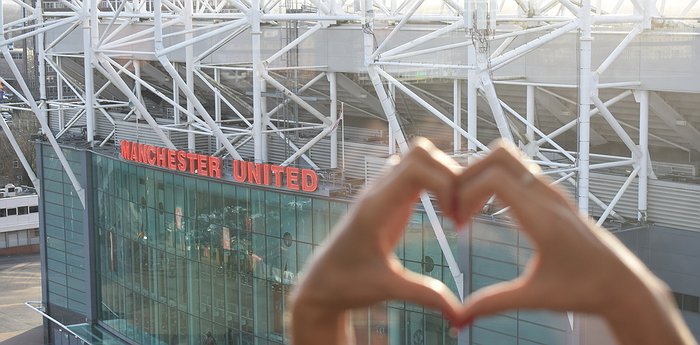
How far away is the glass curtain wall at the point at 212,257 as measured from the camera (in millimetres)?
33156

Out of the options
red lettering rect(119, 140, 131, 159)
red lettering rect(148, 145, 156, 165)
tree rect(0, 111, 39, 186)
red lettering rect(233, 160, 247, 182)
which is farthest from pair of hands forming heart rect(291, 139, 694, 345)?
Result: tree rect(0, 111, 39, 186)

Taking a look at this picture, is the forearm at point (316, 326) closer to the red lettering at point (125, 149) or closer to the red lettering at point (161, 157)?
the red lettering at point (161, 157)

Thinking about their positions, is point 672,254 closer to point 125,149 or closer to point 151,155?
point 151,155

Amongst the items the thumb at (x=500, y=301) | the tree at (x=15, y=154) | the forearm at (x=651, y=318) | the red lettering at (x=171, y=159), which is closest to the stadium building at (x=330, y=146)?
the red lettering at (x=171, y=159)

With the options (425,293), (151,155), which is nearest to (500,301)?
(425,293)

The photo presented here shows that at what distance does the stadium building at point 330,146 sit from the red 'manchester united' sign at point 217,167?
6 cm

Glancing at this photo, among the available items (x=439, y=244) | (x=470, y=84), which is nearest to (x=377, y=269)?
(x=470, y=84)

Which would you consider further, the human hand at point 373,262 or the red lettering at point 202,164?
the red lettering at point 202,164

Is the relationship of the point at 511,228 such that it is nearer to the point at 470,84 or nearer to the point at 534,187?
the point at 470,84

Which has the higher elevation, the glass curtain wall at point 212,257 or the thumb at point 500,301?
the thumb at point 500,301

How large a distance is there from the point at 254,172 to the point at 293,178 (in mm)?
1696

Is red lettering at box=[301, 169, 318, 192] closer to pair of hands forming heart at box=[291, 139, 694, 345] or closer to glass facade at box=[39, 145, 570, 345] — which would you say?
glass facade at box=[39, 145, 570, 345]

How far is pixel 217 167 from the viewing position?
3747 centimetres

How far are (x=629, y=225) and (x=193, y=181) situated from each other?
15.0 meters
